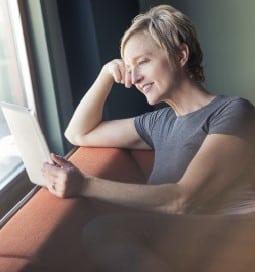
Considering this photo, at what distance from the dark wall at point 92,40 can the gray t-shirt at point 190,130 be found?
1.87 feet

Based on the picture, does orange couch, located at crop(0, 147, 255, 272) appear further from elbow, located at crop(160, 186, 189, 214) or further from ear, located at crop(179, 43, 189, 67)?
ear, located at crop(179, 43, 189, 67)

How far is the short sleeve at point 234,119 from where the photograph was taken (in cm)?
135

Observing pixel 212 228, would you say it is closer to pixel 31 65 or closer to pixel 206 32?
pixel 31 65

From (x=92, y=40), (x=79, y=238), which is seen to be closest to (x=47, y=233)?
(x=79, y=238)

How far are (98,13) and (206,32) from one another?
52 cm

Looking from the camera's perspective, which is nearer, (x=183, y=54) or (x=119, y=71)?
(x=183, y=54)

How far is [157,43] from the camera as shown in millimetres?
1498

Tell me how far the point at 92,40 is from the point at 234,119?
882 millimetres

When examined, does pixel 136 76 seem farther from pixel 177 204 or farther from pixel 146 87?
pixel 177 204

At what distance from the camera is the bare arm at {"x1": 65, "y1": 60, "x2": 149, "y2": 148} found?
1.71 metres

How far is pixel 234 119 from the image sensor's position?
137cm

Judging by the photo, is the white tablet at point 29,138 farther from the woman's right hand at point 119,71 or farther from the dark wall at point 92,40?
the dark wall at point 92,40

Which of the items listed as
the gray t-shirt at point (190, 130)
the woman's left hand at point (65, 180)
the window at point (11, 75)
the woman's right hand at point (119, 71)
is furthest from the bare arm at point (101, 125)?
the woman's left hand at point (65, 180)

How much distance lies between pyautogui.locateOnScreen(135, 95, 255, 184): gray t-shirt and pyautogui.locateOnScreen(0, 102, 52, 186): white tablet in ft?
1.03
